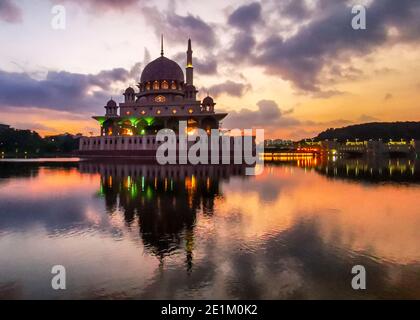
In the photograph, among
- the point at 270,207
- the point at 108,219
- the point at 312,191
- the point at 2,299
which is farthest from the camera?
the point at 312,191

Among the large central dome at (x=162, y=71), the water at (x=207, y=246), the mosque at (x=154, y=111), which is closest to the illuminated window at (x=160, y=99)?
the mosque at (x=154, y=111)

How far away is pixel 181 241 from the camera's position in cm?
1194

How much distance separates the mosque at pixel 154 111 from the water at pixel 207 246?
66018 millimetres

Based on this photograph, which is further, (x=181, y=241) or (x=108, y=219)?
(x=108, y=219)

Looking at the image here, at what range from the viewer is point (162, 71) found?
307ft

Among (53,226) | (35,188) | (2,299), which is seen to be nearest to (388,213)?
(53,226)

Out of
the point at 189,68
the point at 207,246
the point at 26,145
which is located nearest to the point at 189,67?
the point at 189,68

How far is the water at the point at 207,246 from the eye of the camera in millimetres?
8219

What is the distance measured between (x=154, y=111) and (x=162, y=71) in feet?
38.6

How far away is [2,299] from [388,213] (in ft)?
55.1

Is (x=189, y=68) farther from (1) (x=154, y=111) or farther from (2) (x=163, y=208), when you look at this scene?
(2) (x=163, y=208)

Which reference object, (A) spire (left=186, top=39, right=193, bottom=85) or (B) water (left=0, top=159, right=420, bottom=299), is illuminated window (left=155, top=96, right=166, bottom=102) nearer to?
(A) spire (left=186, top=39, right=193, bottom=85)

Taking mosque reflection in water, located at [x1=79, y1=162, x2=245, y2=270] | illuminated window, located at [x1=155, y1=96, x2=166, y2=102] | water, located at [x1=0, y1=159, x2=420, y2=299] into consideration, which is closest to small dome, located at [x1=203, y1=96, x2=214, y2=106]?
illuminated window, located at [x1=155, y1=96, x2=166, y2=102]
